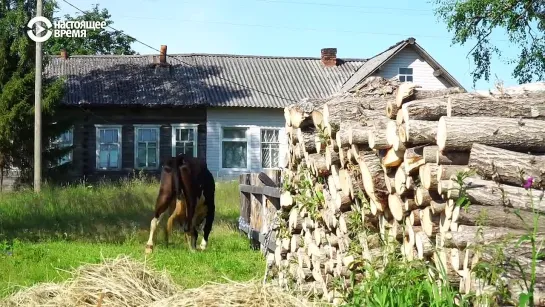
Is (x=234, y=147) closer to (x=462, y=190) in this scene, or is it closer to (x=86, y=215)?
(x=86, y=215)

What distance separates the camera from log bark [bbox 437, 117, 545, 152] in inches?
201

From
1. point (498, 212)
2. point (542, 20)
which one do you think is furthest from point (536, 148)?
point (542, 20)

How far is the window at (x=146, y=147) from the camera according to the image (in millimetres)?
35750

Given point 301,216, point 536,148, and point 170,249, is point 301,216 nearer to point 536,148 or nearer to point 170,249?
point 536,148

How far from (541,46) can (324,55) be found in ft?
52.4

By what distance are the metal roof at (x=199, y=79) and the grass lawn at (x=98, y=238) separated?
1286cm

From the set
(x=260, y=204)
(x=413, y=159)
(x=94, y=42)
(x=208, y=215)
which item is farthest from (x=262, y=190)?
(x=94, y=42)

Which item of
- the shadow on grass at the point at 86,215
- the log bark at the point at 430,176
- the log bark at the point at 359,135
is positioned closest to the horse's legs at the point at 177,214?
the shadow on grass at the point at 86,215

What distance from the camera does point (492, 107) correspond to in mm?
5461

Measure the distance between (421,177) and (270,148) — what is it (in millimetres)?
31186

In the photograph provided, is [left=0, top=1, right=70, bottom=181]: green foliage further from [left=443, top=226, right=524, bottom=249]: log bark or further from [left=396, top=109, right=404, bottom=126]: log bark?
[left=443, top=226, right=524, bottom=249]: log bark

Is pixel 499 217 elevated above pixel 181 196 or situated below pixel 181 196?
above

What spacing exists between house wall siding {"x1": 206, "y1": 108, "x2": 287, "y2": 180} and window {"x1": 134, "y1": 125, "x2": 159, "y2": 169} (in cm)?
211

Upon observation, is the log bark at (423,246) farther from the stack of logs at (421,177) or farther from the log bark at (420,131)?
the log bark at (420,131)
